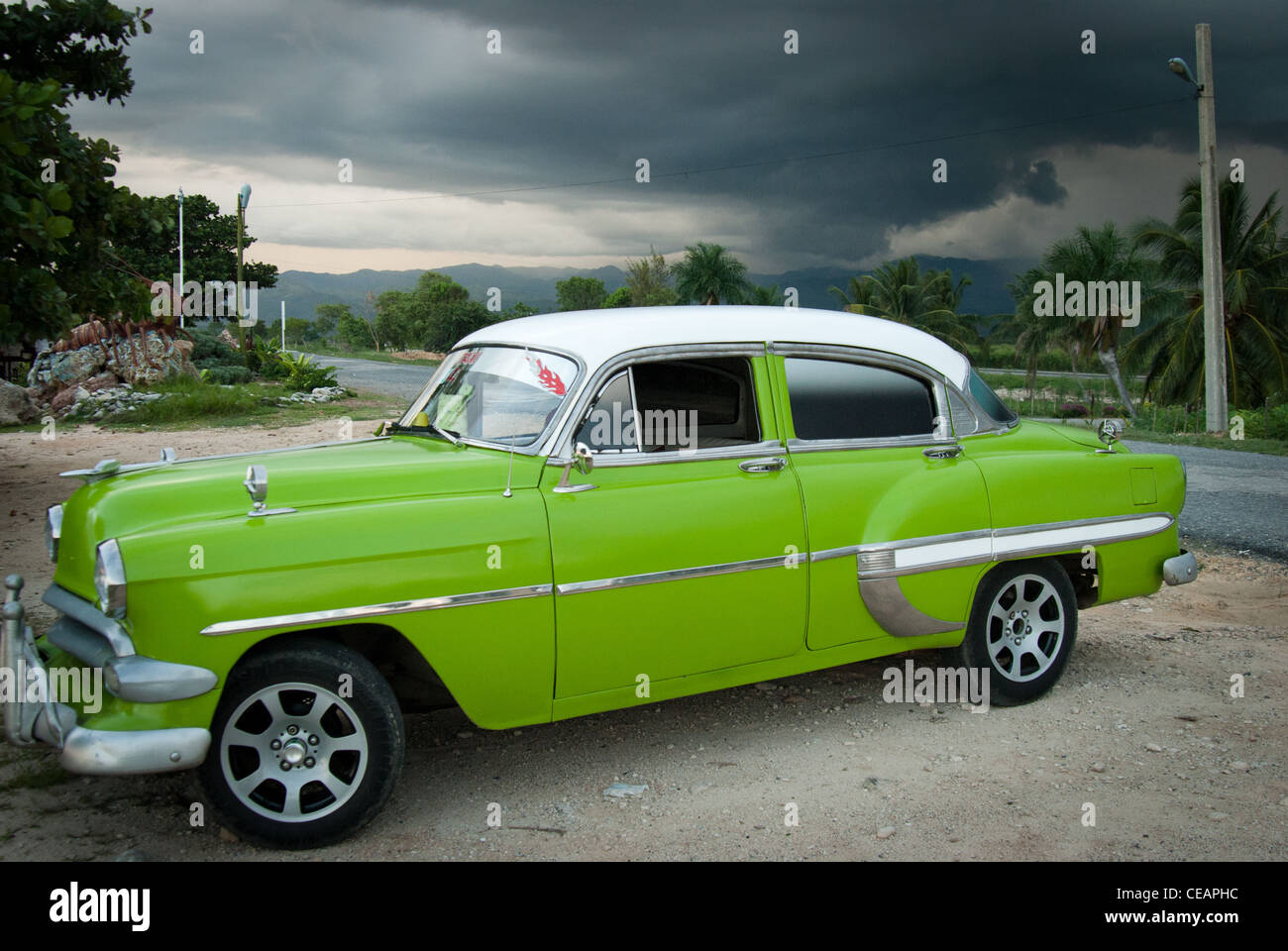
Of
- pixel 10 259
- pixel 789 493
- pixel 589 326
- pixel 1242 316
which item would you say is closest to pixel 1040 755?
pixel 789 493

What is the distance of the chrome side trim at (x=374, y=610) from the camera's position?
3.52 m

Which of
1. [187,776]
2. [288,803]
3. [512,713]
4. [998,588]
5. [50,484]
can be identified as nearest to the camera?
[288,803]

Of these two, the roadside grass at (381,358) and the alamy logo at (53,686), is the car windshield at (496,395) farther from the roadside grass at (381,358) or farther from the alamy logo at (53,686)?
the roadside grass at (381,358)

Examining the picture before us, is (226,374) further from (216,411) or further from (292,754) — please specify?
(292,754)

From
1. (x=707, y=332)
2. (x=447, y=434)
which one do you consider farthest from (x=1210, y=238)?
(x=447, y=434)

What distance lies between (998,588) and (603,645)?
2.26 metres

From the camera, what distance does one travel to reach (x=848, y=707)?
5.35m

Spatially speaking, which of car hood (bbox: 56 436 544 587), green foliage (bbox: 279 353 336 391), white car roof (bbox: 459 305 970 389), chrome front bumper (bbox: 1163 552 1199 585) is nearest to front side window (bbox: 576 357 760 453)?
white car roof (bbox: 459 305 970 389)

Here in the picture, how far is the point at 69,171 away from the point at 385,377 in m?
21.8

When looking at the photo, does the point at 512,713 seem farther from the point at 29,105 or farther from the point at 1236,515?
the point at 1236,515

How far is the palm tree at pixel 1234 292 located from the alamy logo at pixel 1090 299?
6684mm

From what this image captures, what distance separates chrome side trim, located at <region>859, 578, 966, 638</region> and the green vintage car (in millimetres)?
15

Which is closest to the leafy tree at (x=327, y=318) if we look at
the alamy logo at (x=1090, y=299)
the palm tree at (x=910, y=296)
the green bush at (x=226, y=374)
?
the palm tree at (x=910, y=296)

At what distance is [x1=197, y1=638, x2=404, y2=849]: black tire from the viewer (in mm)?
3621
